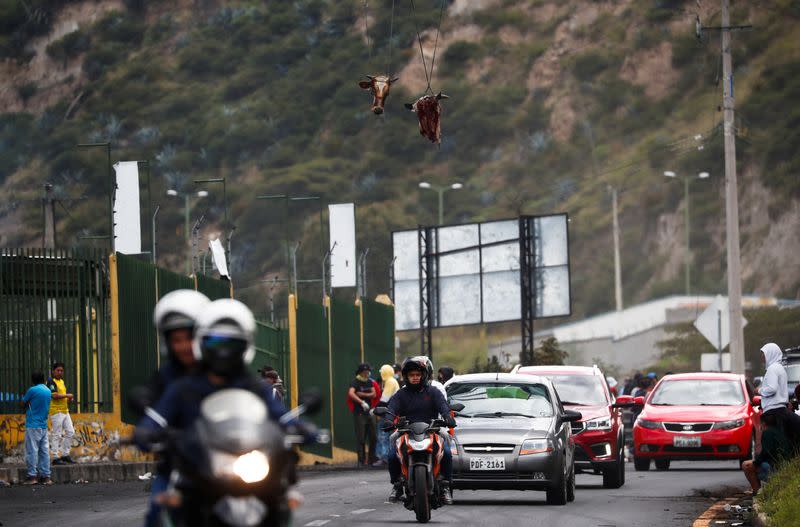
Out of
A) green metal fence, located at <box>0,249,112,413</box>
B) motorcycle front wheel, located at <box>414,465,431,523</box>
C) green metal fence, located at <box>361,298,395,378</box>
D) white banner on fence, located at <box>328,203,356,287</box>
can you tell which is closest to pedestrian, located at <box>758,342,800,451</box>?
motorcycle front wheel, located at <box>414,465,431,523</box>

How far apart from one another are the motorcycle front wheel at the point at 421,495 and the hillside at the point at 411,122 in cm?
8628

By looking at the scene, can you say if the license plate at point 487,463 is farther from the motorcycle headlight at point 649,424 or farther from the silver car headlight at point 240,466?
the silver car headlight at point 240,466

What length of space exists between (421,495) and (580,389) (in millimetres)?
9940

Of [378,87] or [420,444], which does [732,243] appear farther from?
[420,444]

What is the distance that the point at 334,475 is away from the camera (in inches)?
1140

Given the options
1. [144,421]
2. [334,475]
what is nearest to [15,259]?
[334,475]

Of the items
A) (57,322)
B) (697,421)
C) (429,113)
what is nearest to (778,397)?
(697,421)

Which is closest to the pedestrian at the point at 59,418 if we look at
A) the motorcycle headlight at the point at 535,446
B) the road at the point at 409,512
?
the road at the point at 409,512

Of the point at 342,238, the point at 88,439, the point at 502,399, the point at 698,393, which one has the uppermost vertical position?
Answer: the point at 342,238

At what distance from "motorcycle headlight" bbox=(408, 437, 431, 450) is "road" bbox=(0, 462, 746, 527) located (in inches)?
28.1

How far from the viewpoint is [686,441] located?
29.2m

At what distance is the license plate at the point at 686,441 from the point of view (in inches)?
1147

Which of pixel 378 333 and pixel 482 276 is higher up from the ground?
pixel 482 276

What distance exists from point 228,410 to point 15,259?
20385 mm
